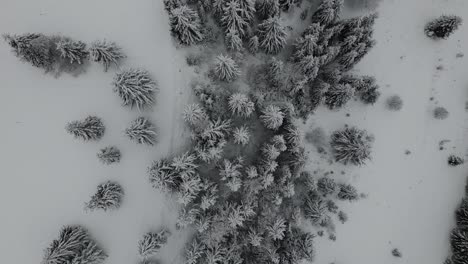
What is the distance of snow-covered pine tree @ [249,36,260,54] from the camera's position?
118ft

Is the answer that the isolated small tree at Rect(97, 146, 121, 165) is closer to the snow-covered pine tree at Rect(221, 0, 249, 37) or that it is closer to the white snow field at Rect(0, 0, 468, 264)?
the white snow field at Rect(0, 0, 468, 264)

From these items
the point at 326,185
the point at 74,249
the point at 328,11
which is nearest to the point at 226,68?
the point at 328,11

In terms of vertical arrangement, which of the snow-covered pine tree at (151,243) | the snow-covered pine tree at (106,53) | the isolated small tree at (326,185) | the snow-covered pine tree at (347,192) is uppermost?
the snow-covered pine tree at (106,53)

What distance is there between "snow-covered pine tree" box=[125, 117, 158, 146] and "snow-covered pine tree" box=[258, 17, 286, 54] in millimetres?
16702

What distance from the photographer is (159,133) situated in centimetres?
3784

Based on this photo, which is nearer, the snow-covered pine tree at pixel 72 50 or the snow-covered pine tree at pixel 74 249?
the snow-covered pine tree at pixel 74 249

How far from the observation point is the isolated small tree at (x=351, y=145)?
36.6m

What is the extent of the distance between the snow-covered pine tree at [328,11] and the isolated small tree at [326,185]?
19.2m

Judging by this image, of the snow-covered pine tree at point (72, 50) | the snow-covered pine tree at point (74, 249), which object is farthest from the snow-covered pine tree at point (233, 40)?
the snow-covered pine tree at point (74, 249)

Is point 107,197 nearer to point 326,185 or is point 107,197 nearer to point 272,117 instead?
point 272,117

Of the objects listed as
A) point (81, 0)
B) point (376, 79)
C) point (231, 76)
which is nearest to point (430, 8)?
point (376, 79)

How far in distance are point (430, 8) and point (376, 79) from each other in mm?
12370

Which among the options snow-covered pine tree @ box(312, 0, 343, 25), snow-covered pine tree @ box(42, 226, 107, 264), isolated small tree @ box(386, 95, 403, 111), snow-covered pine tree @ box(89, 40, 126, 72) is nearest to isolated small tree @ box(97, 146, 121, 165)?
snow-covered pine tree @ box(42, 226, 107, 264)

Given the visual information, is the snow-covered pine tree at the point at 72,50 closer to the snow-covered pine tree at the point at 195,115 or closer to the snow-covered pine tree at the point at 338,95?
the snow-covered pine tree at the point at 195,115
